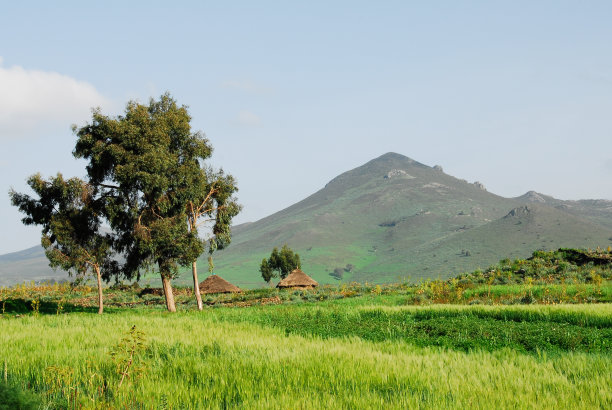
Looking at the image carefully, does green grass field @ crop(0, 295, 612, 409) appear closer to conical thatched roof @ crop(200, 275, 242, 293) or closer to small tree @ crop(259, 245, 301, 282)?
conical thatched roof @ crop(200, 275, 242, 293)

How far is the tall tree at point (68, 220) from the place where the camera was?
97.3 ft

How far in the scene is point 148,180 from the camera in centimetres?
2855

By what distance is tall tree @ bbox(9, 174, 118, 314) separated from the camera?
2967 centimetres

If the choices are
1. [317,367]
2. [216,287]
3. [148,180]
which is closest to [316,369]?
[317,367]

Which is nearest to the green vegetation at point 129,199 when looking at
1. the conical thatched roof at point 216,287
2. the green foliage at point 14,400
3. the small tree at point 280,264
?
the green foliage at point 14,400

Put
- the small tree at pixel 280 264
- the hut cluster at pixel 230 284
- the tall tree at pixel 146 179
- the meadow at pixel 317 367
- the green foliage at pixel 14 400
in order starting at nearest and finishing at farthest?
the green foliage at pixel 14 400, the meadow at pixel 317 367, the tall tree at pixel 146 179, the hut cluster at pixel 230 284, the small tree at pixel 280 264

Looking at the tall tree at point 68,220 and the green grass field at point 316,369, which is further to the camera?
the tall tree at point 68,220

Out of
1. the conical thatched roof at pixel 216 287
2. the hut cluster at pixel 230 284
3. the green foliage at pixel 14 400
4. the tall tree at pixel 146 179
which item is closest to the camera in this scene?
the green foliage at pixel 14 400

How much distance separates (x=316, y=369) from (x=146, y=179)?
74.4 feet

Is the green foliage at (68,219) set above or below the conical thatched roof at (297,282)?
above

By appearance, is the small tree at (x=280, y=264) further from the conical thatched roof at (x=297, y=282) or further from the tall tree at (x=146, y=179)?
the tall tree at (x=146, y=179)

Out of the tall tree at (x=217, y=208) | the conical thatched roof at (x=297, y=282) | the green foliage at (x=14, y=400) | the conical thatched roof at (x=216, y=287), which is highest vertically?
the tall tree at (x=217, y=208)

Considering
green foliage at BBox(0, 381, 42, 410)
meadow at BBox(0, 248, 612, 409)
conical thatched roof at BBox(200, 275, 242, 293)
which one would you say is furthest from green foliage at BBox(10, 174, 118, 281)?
conical thatched roof at BBox(200, 275, 242, 293)

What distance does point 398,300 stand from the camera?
30906mm
